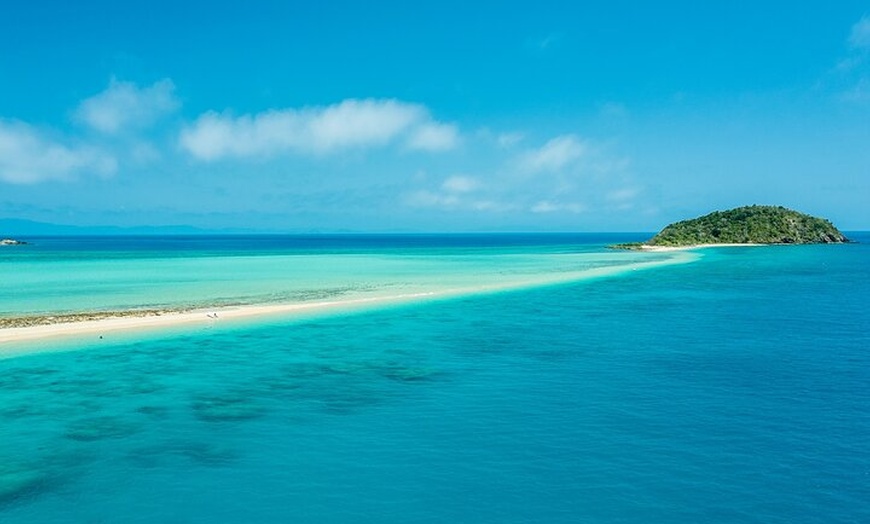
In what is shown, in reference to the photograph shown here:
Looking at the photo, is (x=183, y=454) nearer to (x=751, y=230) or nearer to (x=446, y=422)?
(x=446, y=422)

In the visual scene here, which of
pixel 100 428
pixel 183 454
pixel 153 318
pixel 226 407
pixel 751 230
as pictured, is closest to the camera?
pixel 183 454

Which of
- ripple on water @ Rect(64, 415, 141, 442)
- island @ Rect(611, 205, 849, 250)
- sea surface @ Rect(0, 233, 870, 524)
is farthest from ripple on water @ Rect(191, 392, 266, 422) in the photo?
island @ Rect(611, 205, 849, 250)

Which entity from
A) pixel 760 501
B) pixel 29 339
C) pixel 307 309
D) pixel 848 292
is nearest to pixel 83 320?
pixel 29 339

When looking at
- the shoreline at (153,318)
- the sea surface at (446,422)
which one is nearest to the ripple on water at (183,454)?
the sea surface at (446,422)

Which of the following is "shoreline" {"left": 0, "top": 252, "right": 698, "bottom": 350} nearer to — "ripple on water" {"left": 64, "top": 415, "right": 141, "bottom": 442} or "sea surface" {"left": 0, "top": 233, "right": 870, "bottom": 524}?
"sea surface" {"left": 0, "top": 233, "right": 870, "bottom": 524}

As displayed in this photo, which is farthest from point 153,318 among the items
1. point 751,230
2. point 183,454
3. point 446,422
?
point 751,230

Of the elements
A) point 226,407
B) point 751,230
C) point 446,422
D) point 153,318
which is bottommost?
point 446,422

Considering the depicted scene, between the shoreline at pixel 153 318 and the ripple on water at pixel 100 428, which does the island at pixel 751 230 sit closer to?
the shoreline at pixel 153 318
